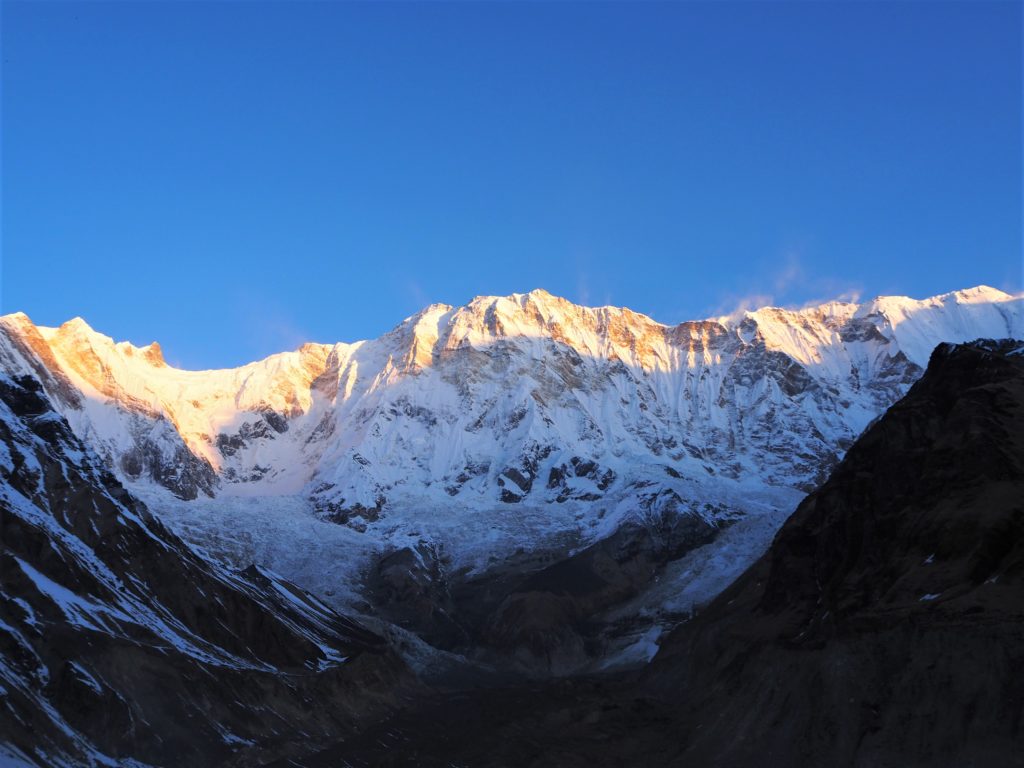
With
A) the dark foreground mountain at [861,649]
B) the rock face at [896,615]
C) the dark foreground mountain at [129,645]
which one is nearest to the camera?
the rock face at [896,615]

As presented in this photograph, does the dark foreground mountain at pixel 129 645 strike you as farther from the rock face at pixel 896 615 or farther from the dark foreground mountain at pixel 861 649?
the rock face at pixel 896 615

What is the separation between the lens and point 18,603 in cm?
7544

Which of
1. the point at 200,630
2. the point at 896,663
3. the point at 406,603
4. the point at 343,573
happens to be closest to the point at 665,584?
the point at 406,603

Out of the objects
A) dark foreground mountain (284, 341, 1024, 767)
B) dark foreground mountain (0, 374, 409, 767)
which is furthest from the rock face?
dark foreground mountain (0, 374, 409, 767)

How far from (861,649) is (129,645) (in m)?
50.0

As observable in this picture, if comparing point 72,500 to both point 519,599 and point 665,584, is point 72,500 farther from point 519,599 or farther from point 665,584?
point 665,584

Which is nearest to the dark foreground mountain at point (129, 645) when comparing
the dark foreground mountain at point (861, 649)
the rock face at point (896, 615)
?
the dark foreground mountain at point (861, 649)

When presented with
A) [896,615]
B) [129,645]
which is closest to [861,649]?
[896,615]

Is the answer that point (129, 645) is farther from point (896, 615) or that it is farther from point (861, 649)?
point (896, 615)

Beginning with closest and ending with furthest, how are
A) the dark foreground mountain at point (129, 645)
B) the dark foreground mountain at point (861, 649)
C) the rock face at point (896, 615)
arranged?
the rock face at point (896, 615), the dark foreground mountain at point (861, 649), the dark foreground mountain at point (129, 645)

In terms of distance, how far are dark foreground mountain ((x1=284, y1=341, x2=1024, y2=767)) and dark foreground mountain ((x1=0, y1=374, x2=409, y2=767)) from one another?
7.00 metres

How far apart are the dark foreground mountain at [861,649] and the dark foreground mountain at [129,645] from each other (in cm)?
700

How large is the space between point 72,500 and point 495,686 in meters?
58.2

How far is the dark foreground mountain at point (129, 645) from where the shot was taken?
71.4m
